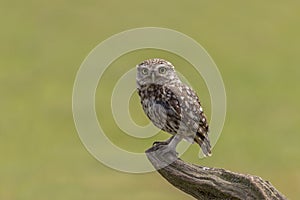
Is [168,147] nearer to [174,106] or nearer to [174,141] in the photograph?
[174,141]

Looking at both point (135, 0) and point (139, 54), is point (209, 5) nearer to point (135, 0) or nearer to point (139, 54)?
point (135, 0)

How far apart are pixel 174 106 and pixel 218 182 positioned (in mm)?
830

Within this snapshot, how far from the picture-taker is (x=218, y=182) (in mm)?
7961

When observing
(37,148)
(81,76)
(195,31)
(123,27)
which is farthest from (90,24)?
(81,76)

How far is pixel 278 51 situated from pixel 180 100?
19.2 meters

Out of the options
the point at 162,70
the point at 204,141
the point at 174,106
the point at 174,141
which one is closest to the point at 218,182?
the point at 204,141

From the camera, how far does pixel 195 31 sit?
28328mm

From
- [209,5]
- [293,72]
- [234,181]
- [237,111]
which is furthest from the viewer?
[209,5]

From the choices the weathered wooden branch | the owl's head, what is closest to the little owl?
the owl's head

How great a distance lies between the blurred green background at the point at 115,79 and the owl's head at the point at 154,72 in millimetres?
9789

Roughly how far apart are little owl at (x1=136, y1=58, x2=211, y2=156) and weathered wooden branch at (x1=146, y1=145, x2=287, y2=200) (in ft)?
1.24

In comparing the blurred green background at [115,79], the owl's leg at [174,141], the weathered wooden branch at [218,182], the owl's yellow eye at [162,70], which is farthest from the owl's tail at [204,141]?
the blurred green background at [115,79]

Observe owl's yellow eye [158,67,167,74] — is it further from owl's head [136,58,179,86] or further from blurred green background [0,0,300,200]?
blurred green background [0,0,300,200]

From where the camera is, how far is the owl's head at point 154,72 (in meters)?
8.29
